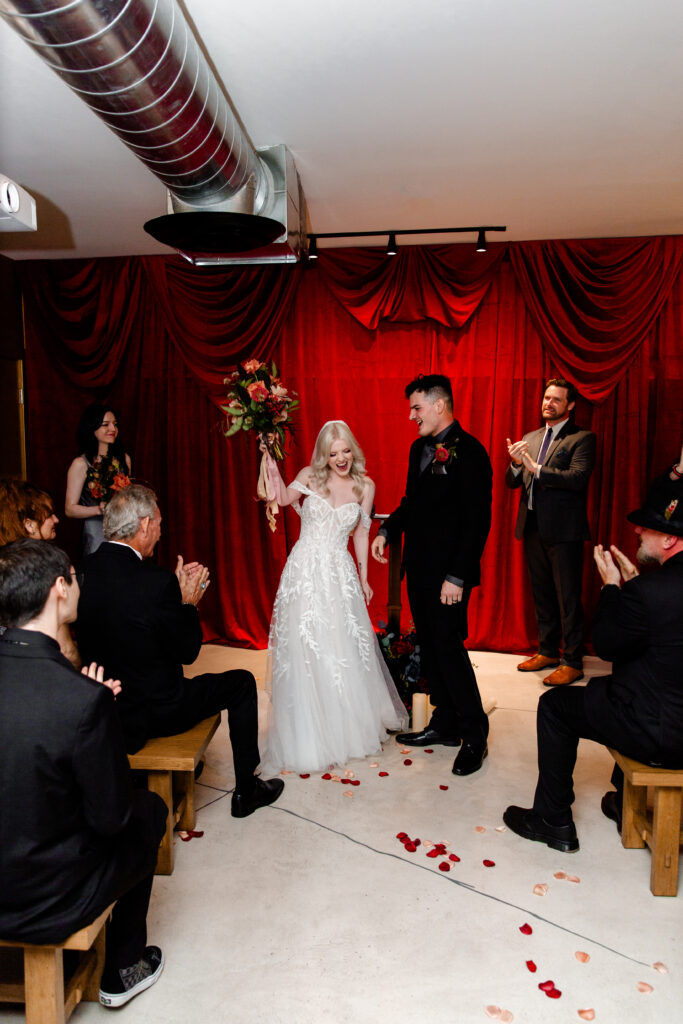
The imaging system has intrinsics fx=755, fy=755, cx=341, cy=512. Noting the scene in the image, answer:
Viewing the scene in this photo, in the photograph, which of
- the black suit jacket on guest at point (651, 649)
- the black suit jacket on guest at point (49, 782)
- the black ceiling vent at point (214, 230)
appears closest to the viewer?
the black suit jacket on guest at point (49, 782)

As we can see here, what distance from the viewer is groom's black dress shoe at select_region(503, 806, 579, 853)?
3.04 meters

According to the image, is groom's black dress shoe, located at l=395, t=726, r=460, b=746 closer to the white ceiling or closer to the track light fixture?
the white ceiling

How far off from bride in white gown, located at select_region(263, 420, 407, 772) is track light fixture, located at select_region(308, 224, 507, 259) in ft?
6.41

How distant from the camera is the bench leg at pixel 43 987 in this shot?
→ 1930 millimetres

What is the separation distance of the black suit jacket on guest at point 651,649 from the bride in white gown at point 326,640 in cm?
139

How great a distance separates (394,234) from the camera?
205 inches

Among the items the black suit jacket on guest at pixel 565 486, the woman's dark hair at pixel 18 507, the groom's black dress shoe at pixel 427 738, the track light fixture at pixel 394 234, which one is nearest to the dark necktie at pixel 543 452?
the black suit jacket on guest at pixel 565 486

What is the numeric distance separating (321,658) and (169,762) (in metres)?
1.10

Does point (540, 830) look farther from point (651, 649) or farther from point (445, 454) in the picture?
point (445, 454)

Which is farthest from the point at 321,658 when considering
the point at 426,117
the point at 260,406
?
the point at 426,117

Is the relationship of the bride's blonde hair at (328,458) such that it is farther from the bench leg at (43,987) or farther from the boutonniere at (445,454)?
the bench leg at (43,987)

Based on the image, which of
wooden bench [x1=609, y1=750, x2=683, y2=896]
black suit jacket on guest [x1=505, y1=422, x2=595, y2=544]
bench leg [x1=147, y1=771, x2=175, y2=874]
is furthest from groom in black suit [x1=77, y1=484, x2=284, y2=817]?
black suit jacket on guest [x1=505, y1=422, x2=595, y2=544]

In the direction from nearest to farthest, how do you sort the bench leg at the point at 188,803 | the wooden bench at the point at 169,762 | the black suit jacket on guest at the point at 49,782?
the black suit jacket on guest at the point at 49,782 → the wooden bench at the point at 169,762 → the bench leg at the point at 188,803

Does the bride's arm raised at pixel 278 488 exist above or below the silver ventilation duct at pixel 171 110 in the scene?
below
